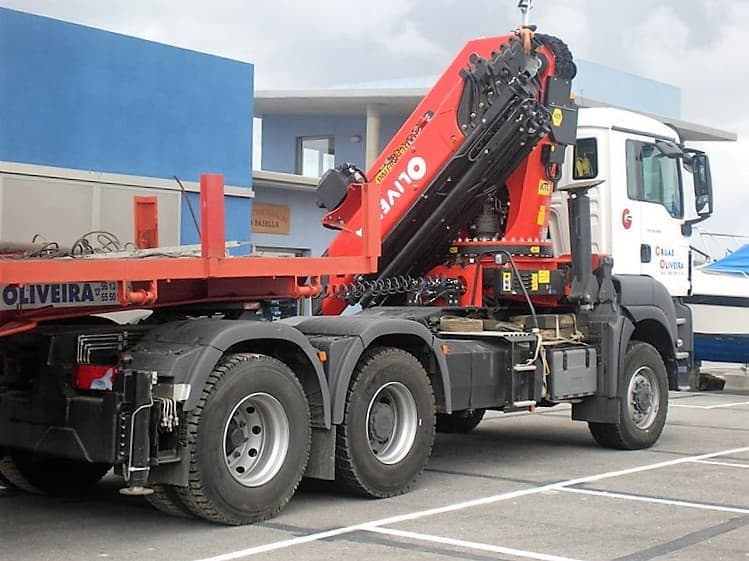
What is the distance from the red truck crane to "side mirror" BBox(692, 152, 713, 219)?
1.02 m

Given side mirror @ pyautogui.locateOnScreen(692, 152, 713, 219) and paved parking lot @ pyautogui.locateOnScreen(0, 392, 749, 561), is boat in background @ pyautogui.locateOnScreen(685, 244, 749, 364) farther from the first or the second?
paved parking lot @ pyautogui.locateOnScreen(0, 392, 749, 561)

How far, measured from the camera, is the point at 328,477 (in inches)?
324

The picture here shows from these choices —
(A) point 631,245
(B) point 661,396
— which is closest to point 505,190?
(A) point 631,245

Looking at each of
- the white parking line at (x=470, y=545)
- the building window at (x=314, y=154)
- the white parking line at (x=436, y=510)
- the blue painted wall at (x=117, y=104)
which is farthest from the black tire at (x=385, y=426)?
the building window at (x=314, y=154)

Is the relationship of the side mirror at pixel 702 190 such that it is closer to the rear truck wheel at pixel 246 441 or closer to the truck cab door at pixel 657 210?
the truck cab door at pixel 657 210

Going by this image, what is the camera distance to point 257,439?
7.84 meters

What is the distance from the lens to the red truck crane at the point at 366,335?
7230 millimetres

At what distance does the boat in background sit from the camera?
1795 centimetres

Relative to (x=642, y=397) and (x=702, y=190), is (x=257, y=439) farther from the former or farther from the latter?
(x=702, y=190)

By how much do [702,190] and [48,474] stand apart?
23.7ft

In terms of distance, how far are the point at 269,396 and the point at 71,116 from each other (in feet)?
21.9

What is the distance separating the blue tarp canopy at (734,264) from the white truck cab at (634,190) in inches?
260

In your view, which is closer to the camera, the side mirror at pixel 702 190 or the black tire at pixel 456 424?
the side mirror at pixel 702 190

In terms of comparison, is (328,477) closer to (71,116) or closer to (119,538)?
(119,538)
